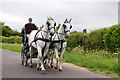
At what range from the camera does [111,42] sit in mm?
11766

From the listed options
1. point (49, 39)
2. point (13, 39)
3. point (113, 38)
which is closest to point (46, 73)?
point (49, 39)

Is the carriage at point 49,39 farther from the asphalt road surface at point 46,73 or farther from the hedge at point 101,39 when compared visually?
the hedge at point 101,39

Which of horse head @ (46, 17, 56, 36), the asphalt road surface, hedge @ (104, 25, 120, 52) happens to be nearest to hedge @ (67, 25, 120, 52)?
hedge @ (104, 25, 120, 52)

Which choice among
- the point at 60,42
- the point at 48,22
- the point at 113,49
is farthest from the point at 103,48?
the point at 48,22

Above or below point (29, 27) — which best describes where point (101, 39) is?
below

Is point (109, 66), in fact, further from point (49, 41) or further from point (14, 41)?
point (14, 41)

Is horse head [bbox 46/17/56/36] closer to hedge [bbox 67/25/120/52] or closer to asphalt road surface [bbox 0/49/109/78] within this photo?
asphalt road surface [bbox 0/49/109/78]

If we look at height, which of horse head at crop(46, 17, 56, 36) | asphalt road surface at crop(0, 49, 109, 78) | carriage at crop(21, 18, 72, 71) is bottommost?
asphalt road surface at crop(0, 49, 109, 78)

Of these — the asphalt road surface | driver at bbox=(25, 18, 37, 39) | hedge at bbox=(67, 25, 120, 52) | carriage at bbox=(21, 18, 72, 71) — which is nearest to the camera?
the asphalt road surface

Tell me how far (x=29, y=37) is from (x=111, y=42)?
6.23 meters

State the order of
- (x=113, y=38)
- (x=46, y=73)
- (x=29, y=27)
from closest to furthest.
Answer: (x=46, y=73) → (x=29, y=27) → (x=113, y=38)

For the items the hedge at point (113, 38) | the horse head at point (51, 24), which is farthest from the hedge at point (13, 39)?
the horse head at point (51, 24)

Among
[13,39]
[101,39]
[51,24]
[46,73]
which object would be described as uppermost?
[13,39]

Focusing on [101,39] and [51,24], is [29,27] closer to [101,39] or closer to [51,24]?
[51,24]
